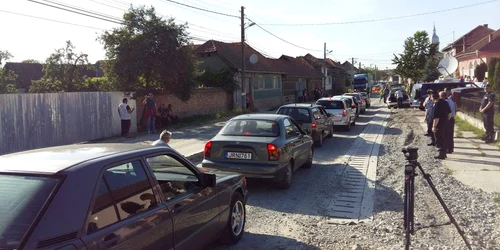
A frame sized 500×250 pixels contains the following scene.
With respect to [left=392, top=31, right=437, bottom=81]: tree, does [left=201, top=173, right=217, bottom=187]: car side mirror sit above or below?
below

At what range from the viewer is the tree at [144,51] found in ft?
63.5

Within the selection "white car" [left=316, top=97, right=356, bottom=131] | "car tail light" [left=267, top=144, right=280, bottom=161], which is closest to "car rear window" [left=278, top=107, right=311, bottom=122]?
"white car" [left=316, top=97, right=356, bottom=131]

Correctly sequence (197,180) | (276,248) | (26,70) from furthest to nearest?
(26,70) → (276,248) → (197,180)

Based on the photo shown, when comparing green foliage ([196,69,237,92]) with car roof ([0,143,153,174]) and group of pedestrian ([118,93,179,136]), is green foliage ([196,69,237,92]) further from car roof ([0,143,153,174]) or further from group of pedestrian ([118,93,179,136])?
car roof ([0,143,153,174])

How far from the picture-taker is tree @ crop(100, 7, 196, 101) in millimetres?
19359

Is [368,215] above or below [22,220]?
below

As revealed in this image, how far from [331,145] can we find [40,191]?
1231 cm

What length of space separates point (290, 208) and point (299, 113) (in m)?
6.55

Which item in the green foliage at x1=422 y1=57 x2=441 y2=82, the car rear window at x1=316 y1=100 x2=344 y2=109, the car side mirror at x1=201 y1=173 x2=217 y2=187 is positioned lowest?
the car side mirror at x1=201 y1=173 x2=217 y2=187

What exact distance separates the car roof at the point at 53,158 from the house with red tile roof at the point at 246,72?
24719 millimetres

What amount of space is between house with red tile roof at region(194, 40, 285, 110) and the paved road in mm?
19666

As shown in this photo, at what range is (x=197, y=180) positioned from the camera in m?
4.48

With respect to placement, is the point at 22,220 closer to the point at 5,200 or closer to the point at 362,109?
the point at 5,200

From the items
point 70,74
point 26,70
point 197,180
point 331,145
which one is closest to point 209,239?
point 197,180
